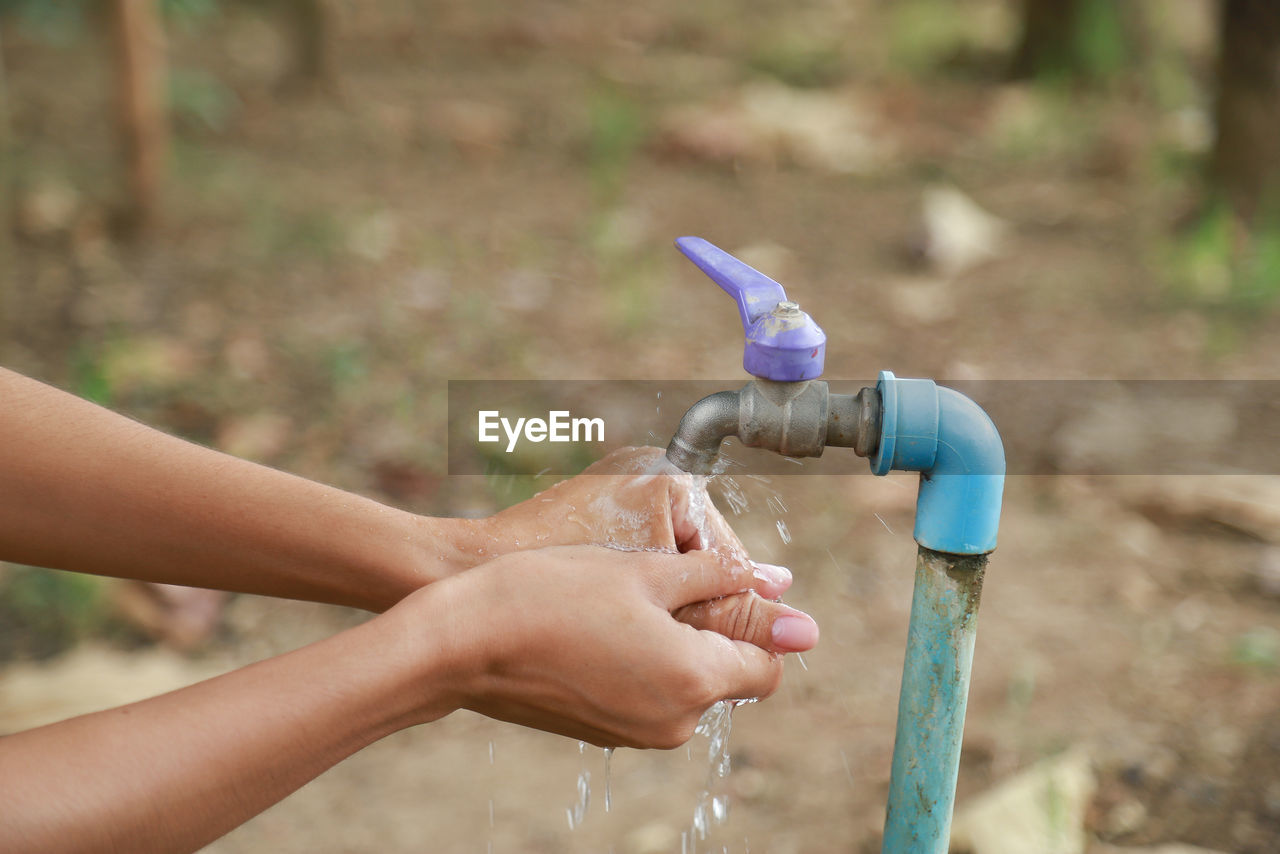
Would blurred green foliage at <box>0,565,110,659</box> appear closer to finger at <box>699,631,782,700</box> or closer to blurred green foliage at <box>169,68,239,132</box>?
finger at <box>699,631,782,700</box>

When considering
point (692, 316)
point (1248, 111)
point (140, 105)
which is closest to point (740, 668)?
point (692, 316)

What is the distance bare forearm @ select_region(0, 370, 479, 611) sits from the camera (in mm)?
1275

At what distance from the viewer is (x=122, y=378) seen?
2939mm

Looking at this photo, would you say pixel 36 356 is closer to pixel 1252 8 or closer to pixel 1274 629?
pixel 1274 629

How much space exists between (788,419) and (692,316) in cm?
248

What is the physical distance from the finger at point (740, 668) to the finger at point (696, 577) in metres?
0.05

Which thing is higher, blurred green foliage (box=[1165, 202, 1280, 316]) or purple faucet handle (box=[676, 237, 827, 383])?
purple faucet handle (box=[676, 237, 827, 383])

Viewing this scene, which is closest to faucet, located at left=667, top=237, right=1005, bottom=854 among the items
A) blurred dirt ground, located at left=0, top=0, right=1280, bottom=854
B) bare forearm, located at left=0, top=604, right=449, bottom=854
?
bare forearm, located at left=0, top=604, right=449, bottom=854

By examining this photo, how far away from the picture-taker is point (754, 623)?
51.3 inches

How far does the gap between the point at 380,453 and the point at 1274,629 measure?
2016mm

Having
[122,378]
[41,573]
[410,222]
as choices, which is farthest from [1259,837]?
[410,222]

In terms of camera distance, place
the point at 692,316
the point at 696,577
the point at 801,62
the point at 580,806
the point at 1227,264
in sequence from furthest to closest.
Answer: the point at 801,62 < the point at 1227,264 < the point at 692,316 < the point at 580,806 < the point at 696,577

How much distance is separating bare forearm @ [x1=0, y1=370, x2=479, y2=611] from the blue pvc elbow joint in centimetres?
61

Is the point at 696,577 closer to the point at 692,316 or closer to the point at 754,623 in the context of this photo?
the point at 754,623
